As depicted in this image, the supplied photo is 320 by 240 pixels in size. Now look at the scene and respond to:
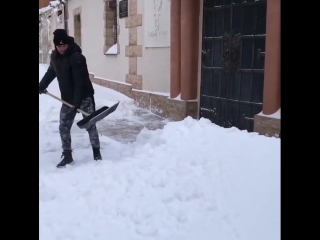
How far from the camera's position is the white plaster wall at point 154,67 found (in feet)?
26.6

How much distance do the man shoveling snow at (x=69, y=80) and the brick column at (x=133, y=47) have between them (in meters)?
4.49

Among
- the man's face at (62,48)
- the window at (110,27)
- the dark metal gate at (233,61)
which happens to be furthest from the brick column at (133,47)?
the man's face at (62,48)

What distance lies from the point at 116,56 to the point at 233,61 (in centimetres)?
537

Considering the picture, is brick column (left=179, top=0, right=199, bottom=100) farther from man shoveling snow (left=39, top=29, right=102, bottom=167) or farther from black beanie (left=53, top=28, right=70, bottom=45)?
black beanie (left=53, top=28, right=70, bottom=45)

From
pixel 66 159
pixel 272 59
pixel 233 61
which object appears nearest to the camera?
pixel 66 159

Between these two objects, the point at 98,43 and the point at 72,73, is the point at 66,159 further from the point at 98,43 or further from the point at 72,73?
the point at 98,43

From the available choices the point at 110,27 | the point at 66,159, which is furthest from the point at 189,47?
the point at 110,27

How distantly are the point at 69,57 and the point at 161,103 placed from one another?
372cm

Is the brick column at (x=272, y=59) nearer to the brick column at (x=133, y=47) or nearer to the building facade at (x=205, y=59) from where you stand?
the building facade at (x=205, y=59)

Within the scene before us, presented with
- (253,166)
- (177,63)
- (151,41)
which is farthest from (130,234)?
(151,41)

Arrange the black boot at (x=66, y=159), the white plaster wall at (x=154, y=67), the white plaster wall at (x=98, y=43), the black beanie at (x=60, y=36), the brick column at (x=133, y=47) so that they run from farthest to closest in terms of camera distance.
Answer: the white plaster wall at (x=98, y=43) → the brick column at (x=133, y=47) → the white plaster wall at (x=154, y=67) → the black boot at (x=66, y=159) → the black beanie at (x=60, y=36)

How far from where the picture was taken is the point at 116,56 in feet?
35.8
